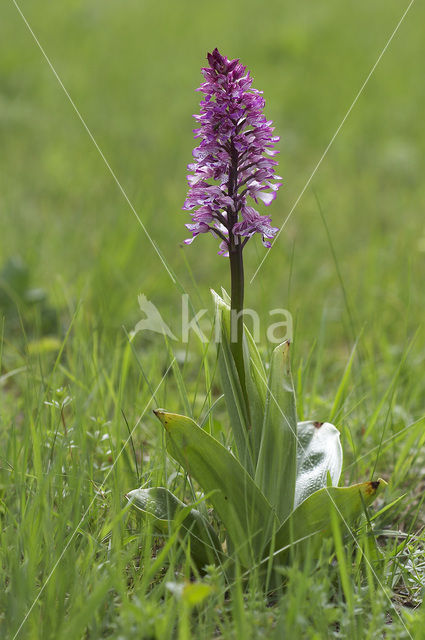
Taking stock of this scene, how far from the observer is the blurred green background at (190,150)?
406cm

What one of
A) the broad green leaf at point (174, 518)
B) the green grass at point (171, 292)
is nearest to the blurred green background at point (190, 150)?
the green grass at point (171, 292)

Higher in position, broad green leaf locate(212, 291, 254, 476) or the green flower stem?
the green flower stem

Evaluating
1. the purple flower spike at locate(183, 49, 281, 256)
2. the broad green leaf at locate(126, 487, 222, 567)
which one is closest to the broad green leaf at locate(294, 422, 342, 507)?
the broad green leaf at locate(126, 487, 222, 567)

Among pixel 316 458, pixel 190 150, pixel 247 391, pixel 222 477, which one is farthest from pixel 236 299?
pixel 190 150

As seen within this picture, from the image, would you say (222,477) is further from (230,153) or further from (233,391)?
(230,153)

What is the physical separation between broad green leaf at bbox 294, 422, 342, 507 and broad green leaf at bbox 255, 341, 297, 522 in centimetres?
10

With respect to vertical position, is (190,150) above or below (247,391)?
above

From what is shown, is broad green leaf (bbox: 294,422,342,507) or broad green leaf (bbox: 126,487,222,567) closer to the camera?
broad green leaf (bbox: 126,487,222,567)

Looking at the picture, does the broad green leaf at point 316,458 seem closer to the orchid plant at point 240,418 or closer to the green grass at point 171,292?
the orchid plant at point 240,418

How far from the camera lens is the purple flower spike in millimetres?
1684

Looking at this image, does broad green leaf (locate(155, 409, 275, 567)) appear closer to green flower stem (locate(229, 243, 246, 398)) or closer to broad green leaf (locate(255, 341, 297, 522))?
broad green leaf (locate(255, 341, 297, 522))

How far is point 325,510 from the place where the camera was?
5.83 feet

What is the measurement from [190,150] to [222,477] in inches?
213

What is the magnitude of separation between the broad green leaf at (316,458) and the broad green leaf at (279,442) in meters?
0.10
